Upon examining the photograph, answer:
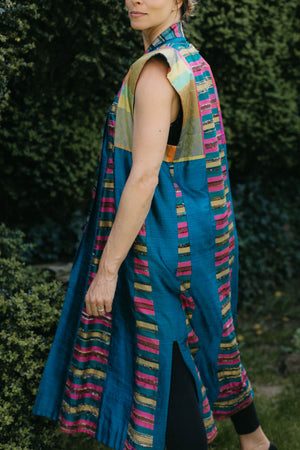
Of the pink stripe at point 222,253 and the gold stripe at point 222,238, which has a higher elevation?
the gold stripe at point 222,238

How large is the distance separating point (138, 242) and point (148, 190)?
0.73ft

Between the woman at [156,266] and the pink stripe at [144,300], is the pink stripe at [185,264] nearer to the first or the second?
the woman at [156,266]

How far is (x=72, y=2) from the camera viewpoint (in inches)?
112

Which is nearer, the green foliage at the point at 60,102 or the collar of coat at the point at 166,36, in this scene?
the collar of coat at the point at 166,36

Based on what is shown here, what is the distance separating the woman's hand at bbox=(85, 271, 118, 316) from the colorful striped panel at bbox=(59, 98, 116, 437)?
0.17 m

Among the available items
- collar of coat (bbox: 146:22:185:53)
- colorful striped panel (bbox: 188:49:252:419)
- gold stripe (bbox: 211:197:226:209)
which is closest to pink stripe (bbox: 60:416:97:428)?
colorful striped panel (bbox: 188:49:252:419)

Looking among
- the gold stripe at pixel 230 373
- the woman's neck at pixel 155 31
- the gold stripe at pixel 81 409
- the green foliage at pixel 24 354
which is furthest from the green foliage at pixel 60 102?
the gold stripe at pixel 230 373

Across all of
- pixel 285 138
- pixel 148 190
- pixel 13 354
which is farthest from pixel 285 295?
pixel 148 190

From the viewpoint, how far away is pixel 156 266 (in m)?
1.79

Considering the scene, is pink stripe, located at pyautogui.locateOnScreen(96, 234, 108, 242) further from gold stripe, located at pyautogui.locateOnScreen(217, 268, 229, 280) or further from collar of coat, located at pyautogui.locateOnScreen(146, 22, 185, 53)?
collar of coat, located at pyautogui.locateOnScreen(146, 22, 185, 53)

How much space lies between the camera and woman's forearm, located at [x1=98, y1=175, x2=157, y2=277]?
1.64 meters

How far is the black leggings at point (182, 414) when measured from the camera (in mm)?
1855

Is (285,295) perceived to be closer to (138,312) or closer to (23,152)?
(23,152)

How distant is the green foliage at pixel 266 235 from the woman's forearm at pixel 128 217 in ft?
8.61
